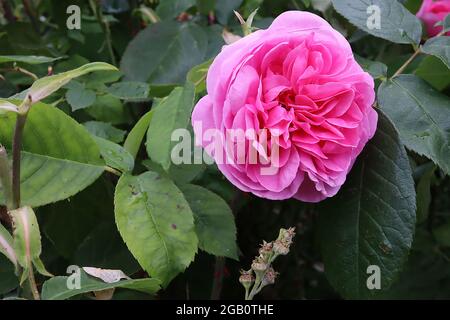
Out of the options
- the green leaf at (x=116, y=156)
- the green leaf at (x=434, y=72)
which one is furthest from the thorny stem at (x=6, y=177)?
the green leaf at (x=434, y=72)

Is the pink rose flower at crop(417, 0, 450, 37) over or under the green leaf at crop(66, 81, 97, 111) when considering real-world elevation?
under

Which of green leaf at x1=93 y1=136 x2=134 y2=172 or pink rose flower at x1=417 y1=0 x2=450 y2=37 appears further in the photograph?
pink rose flower at x1=417 y1=0 x2=450 y2=37

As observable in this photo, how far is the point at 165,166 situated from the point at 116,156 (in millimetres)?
68

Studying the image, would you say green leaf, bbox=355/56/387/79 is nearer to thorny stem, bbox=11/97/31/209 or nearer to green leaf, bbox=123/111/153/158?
green leaf, bbox=123/111/153/158

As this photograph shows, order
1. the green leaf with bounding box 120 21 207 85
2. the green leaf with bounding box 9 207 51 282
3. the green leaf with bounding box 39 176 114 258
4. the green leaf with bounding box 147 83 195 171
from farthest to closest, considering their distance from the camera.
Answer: the green leaf with bounding box 120 21 207 85 → the green leaf with bounding box 39 176 114 258 → the green leaf with bounding box 147 83 195 171 → the green leaf with bounding box 9 207 51 282

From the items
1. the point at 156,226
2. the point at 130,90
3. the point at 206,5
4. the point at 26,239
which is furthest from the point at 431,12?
the point at 26,239

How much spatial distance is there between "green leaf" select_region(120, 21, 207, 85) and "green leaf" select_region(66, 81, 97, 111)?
0.31 feet

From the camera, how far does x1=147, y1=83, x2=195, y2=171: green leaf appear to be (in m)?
0.57

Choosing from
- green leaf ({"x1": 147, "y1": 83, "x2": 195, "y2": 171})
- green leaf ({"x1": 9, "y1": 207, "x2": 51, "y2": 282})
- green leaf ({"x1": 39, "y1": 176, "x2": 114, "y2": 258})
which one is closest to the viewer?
green leaf ({"x1": 9, "y1": 207, "x2": 51, "y2": 282})

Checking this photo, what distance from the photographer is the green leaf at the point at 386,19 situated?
2.17ft

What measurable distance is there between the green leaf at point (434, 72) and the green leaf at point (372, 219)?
0.13m

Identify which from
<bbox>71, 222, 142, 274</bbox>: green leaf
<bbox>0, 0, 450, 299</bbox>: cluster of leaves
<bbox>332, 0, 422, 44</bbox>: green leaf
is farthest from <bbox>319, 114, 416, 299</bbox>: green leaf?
<bbox>71, 222, 142, 274</bbox>: green leaf
